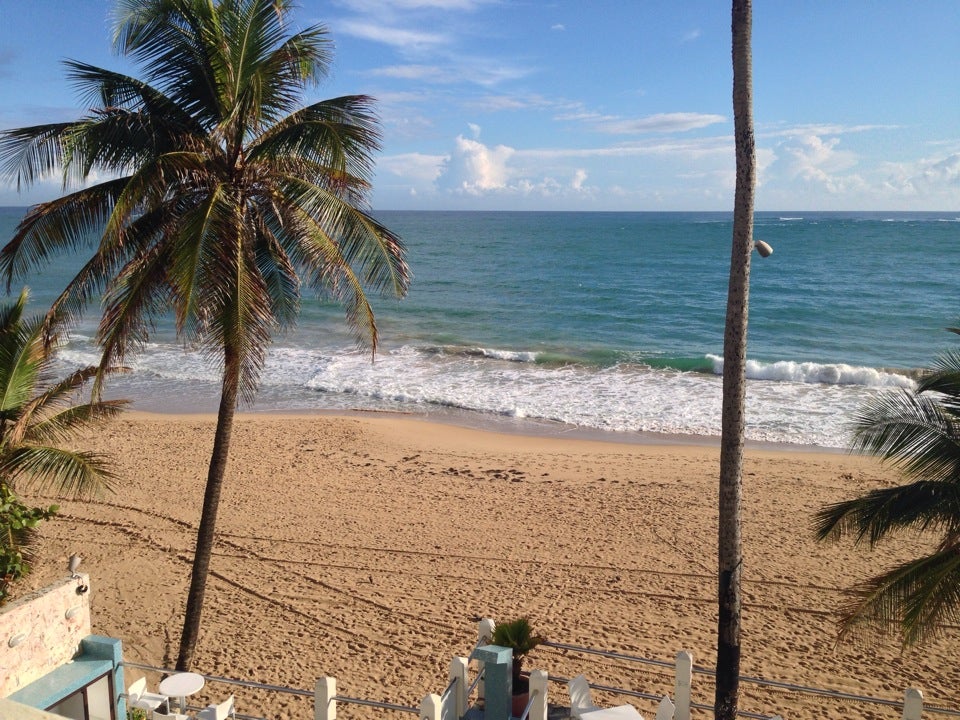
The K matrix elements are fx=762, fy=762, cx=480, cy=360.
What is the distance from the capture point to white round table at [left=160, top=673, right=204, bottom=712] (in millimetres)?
6881

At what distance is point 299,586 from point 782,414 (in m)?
15.1

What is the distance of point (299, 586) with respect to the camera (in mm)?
10734

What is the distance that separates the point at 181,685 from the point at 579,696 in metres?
3.63

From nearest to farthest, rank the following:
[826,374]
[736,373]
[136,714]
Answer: [736,373] < [136,714] < [826,374]

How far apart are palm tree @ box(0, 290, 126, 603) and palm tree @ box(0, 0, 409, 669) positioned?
0.89 metres

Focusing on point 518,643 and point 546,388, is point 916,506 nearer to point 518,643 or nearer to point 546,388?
point 518,643

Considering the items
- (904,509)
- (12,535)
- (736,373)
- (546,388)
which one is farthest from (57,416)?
(546,388)

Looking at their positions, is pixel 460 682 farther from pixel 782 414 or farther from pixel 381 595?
pixel 782 414

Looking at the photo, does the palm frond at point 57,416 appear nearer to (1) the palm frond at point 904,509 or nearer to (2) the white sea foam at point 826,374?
(1) the palm frond at point 904,509

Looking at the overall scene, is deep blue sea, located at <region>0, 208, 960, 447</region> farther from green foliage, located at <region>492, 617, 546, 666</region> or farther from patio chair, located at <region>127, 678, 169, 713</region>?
green foliage, located at <region>492, 617, 546, 666</region>

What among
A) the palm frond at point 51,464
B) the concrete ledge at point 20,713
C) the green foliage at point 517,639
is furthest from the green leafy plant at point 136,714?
the concrete ledge at point 20,713

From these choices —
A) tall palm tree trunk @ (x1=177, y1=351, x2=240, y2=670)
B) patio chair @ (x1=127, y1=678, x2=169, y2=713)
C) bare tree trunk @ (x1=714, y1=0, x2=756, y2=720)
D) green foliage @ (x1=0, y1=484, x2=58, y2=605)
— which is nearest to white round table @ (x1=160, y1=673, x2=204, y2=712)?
patio chair @ (x1=127, y1=678, x2=169, y2=713)

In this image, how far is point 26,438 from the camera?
24.9ft

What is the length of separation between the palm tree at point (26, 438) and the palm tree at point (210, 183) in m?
0.89
